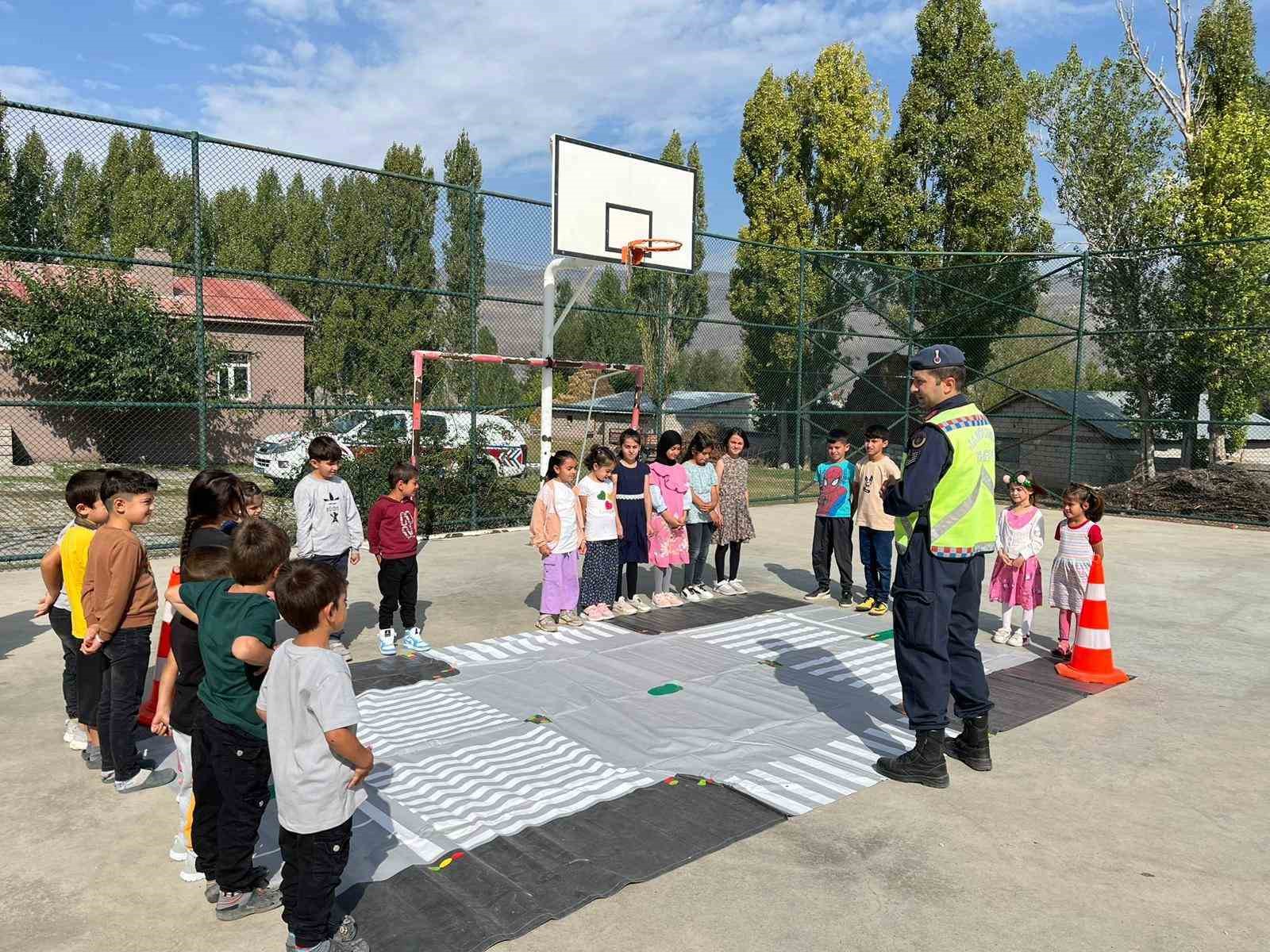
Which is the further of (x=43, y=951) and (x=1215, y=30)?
(x=1215, y=30)

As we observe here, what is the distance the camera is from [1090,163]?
2112 cm

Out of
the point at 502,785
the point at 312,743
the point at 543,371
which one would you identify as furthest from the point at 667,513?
the point at 312,743

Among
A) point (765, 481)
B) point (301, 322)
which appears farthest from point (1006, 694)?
point (765, 481)

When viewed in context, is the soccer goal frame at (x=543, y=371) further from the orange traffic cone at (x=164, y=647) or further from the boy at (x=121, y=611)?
the boy at (x=121, y=611)

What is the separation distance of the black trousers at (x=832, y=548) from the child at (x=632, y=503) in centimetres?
165

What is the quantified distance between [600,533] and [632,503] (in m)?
0.50

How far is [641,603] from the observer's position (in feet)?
25.2

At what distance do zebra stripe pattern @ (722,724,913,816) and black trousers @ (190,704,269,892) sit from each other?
2.10m

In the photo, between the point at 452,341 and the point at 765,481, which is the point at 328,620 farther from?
the point at 765,481

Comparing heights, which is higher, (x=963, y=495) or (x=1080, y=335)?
(x=1080, y=335)

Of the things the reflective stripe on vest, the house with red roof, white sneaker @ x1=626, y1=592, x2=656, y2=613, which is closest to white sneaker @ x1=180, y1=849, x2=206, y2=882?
the reflective stripe on vest

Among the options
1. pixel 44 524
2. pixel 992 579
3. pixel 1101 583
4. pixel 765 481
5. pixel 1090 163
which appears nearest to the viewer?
pixel 1101 583

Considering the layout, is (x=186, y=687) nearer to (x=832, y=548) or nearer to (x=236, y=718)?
(x=236, y=718)

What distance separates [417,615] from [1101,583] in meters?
5.16
